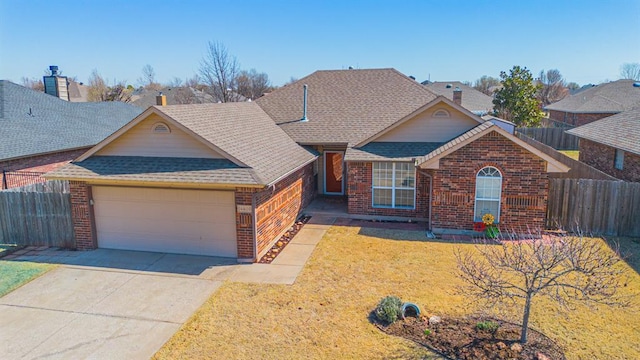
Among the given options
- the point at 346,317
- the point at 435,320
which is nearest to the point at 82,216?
the point at 346,317

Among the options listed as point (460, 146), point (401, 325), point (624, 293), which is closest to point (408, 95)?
point (460, 146)

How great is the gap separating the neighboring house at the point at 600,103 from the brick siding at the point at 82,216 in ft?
124

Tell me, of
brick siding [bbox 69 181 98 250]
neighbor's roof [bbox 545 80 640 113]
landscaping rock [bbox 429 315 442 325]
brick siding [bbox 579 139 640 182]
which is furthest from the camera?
neighbor's roof [bbox 545 80 640 113]

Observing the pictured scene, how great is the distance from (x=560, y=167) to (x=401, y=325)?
26.3 ft

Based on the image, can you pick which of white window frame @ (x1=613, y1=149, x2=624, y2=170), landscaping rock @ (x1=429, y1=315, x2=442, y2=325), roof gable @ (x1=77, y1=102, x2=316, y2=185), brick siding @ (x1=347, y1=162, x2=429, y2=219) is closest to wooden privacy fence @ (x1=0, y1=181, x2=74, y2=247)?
roof gable @ (x1=77, y1=102, x2=316, y2=185)

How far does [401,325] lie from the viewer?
8.30 metres

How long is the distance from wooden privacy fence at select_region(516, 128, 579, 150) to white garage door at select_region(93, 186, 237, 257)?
30823 millimetres

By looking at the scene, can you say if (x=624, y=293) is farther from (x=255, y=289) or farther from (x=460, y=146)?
(x=255, y=289)

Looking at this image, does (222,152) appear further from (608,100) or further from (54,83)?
(608,100)

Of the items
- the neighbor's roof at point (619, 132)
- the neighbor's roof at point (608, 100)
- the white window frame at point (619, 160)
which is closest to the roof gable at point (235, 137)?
the neighbor's roof at point (619, 132)

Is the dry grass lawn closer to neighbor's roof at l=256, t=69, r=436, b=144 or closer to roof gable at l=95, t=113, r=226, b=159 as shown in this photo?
roof gable at l=95, t=113, r=226, b=159

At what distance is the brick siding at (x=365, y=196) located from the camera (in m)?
15.5

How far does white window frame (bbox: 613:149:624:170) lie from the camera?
18188mm

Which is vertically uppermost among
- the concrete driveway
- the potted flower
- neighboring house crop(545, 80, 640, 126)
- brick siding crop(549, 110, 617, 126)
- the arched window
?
neighboring house crop(545, 80, 640, 126)
